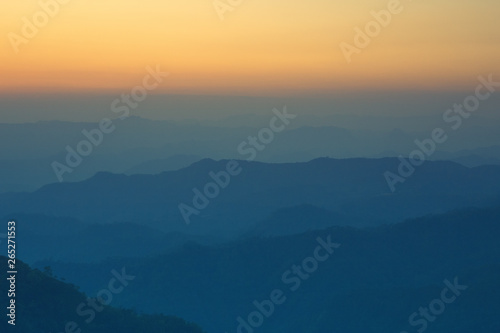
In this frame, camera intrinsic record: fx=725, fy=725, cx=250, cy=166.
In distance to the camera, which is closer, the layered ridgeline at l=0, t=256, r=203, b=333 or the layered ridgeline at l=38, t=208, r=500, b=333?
the layered ridgeline at l=0, t=256, r=203, b=333

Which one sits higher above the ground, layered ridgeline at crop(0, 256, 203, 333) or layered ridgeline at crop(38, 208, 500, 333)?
layered ridgeline at crop(38, 208, 500, 333)

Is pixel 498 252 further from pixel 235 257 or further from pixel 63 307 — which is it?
pixel 63 307

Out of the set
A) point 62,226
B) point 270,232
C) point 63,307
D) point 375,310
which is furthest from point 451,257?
point 62,226

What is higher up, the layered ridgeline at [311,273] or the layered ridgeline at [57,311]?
the layered ridgeline at [311,273]

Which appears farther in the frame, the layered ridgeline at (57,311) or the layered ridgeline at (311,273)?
the layered ridgeline at (311,273)

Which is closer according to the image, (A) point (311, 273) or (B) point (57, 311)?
(B) point (57, 311)
